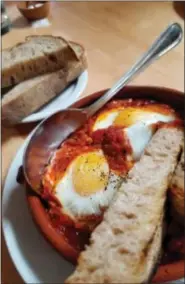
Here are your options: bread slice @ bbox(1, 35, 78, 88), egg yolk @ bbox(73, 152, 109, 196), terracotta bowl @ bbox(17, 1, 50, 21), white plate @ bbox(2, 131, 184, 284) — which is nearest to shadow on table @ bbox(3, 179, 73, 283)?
white plate @ bbox(2, 131, 184, 284)

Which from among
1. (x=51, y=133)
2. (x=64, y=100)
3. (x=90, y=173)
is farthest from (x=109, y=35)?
(x=90, y=173)

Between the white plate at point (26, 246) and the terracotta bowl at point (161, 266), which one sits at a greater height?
the terracotta bowl at point (161, 266)

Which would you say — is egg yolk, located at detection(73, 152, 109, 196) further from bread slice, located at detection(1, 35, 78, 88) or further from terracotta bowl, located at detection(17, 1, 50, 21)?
terracotta bowl, located at detection(17, 1, 50, 21)

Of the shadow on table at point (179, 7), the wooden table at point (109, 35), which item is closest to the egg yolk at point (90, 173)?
the wooden table at point (109, 35)

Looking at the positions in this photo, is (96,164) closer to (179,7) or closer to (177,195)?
(177,195)

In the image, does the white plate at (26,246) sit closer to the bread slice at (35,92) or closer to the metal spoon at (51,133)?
the metal spoon at (51,133)

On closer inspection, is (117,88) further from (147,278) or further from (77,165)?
(147,278)

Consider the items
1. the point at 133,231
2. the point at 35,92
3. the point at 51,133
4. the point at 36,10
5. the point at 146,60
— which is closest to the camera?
the point at 133,231

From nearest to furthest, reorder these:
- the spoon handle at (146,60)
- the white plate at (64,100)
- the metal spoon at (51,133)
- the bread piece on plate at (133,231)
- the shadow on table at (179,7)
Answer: the bread piece on plate at (133,231) < the metal spoon at (51,133) < the spoon handle at (146,60) < the white plate at (64,100) < the shadow on table at (179,7)
